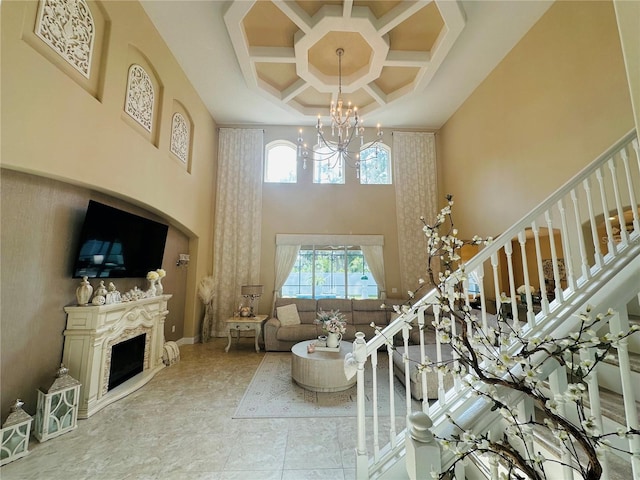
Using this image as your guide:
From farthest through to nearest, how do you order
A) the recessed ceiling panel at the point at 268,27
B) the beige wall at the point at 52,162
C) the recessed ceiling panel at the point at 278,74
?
the recessed ceiling panel at the point at 278,74 → the recessed ceiling panel at the point at 268,27 → the beige wall at the point at 52,162

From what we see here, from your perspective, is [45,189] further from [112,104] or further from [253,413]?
[253,413]

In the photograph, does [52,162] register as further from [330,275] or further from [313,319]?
[330,275]

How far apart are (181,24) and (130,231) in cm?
307

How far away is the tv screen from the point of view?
2.89m

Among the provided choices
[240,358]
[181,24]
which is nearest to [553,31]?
[181,24]

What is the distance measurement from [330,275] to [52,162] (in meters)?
5.01

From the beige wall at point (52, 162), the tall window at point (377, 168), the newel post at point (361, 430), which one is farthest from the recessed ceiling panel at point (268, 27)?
the newel post at point (361, 430)

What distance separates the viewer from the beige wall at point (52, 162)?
214cm

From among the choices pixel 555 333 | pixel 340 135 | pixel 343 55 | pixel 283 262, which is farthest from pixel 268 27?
pixel 555 333

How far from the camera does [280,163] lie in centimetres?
659

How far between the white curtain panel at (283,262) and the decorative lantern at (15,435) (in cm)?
411

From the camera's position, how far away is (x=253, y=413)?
279cm

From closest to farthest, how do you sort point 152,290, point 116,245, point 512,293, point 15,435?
1. point 512,293
2. point 15,435
3. point 116,245
4. point 152,290

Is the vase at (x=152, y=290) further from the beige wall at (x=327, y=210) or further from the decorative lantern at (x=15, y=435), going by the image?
the beige wall at (x=327, y=210)
